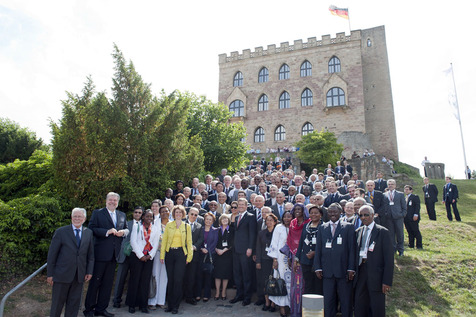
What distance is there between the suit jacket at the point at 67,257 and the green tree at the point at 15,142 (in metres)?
18.7

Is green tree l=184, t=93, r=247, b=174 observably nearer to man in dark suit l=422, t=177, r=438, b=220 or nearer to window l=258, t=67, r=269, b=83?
man in dark suit l=422, t=177, r=438, b=220

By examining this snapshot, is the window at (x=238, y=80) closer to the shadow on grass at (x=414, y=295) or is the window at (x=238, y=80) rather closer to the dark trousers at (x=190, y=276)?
the shadow on grass at (x=414, y=295)

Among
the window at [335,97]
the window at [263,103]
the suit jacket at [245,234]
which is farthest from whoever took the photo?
the window at [263,103]

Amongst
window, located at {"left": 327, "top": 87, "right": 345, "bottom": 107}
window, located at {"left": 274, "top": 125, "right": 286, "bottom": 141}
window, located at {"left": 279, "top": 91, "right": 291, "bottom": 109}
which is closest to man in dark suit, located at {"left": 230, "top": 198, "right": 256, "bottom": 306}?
window, located at {"left": 274, "top": 125, "right": 286, "bottom": 141}

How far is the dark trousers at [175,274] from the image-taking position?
6.75m

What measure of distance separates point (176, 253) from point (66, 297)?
2.08m

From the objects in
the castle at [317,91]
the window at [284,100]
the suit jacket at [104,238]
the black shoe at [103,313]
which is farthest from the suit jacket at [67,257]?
the window at [284,100]

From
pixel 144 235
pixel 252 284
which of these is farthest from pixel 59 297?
pixel 252 284

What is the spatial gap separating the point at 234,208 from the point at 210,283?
1782 millimetres

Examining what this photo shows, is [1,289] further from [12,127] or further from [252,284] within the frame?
[12,127]

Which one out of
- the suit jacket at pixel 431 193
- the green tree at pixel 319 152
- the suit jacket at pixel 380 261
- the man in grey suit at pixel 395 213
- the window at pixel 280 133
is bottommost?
the suit jacket at pixel 380 261

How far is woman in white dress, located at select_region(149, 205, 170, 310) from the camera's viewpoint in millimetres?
7016

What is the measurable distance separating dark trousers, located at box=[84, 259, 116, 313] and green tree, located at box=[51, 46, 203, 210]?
2.21 m

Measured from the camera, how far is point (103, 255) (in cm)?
632
